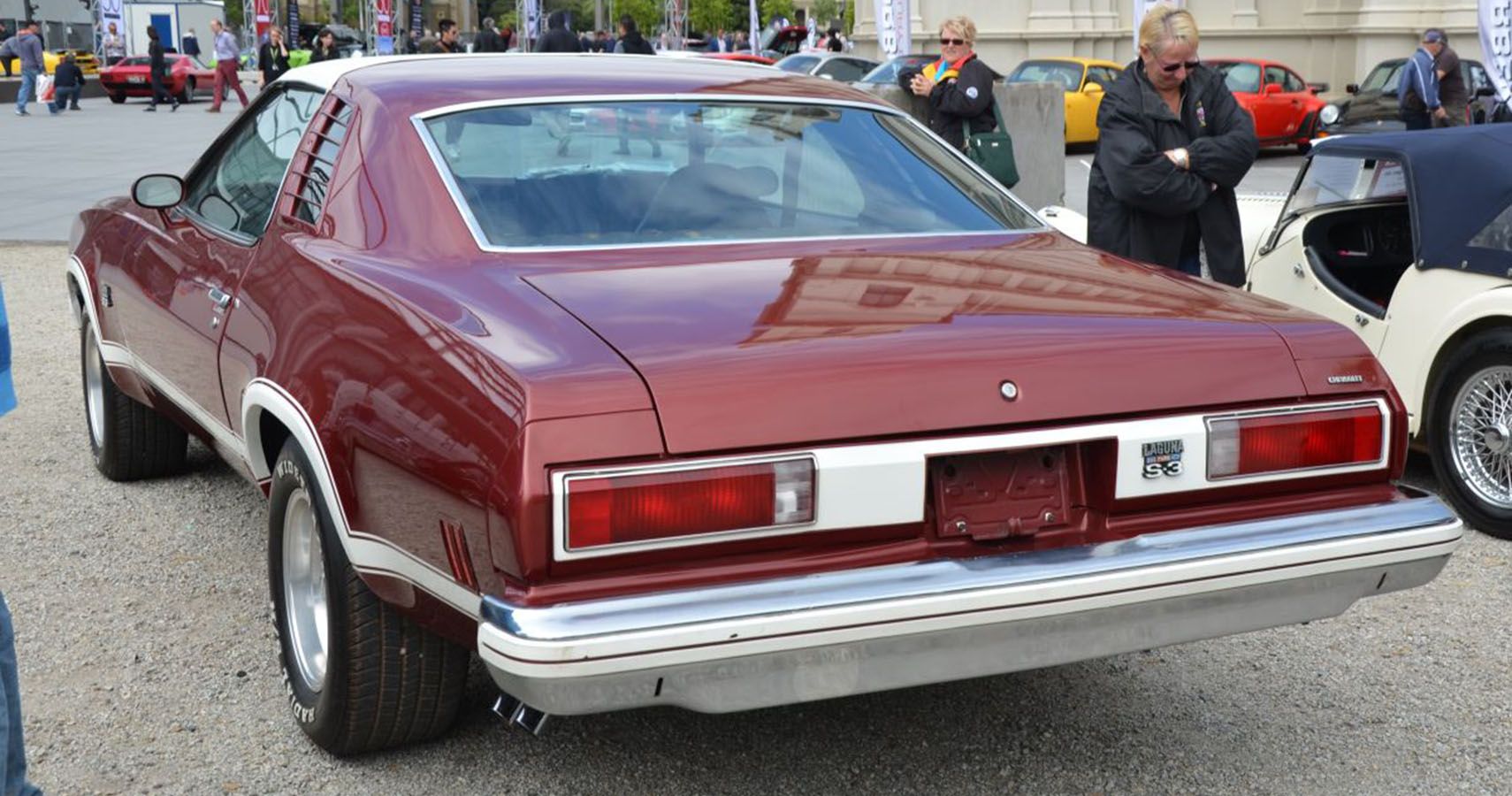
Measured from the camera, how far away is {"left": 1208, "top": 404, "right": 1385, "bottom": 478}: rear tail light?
322 cm

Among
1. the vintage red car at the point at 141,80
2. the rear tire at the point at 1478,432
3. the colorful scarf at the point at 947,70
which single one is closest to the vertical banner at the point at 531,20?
the vintage red car at the point at 141,80

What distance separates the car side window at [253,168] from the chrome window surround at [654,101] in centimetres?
62

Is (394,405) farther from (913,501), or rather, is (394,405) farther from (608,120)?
(608,120)

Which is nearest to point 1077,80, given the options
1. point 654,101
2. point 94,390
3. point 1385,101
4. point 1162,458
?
point 1385,101

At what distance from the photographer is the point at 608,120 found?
4125 mm

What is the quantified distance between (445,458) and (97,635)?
217 centimetres

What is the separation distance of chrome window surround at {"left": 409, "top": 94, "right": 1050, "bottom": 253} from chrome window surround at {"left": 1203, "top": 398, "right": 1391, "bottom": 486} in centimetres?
105

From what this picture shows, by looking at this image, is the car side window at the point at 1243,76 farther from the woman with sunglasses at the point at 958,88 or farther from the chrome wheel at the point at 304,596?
the chrome wheel at the point at 304,596

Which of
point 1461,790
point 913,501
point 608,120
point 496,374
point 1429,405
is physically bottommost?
point 1461,790

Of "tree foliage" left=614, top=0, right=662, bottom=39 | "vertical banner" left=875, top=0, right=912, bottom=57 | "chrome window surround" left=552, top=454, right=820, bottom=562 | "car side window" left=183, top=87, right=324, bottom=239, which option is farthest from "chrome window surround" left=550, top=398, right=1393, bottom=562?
"tree foliage" left=614, top=0, right=662, bottom=39

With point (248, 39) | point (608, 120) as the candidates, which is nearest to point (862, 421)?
point (608, 120)

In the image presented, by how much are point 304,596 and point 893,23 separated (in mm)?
15531

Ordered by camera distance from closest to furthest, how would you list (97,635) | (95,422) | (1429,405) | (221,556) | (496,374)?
(496,374), (97,635), (221,556), (1429,405), (95,422)

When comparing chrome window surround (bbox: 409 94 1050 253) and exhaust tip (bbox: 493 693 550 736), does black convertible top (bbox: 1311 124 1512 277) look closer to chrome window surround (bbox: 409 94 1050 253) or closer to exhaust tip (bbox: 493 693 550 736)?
chrome window surround (bbox: 409 94 1050 253)
